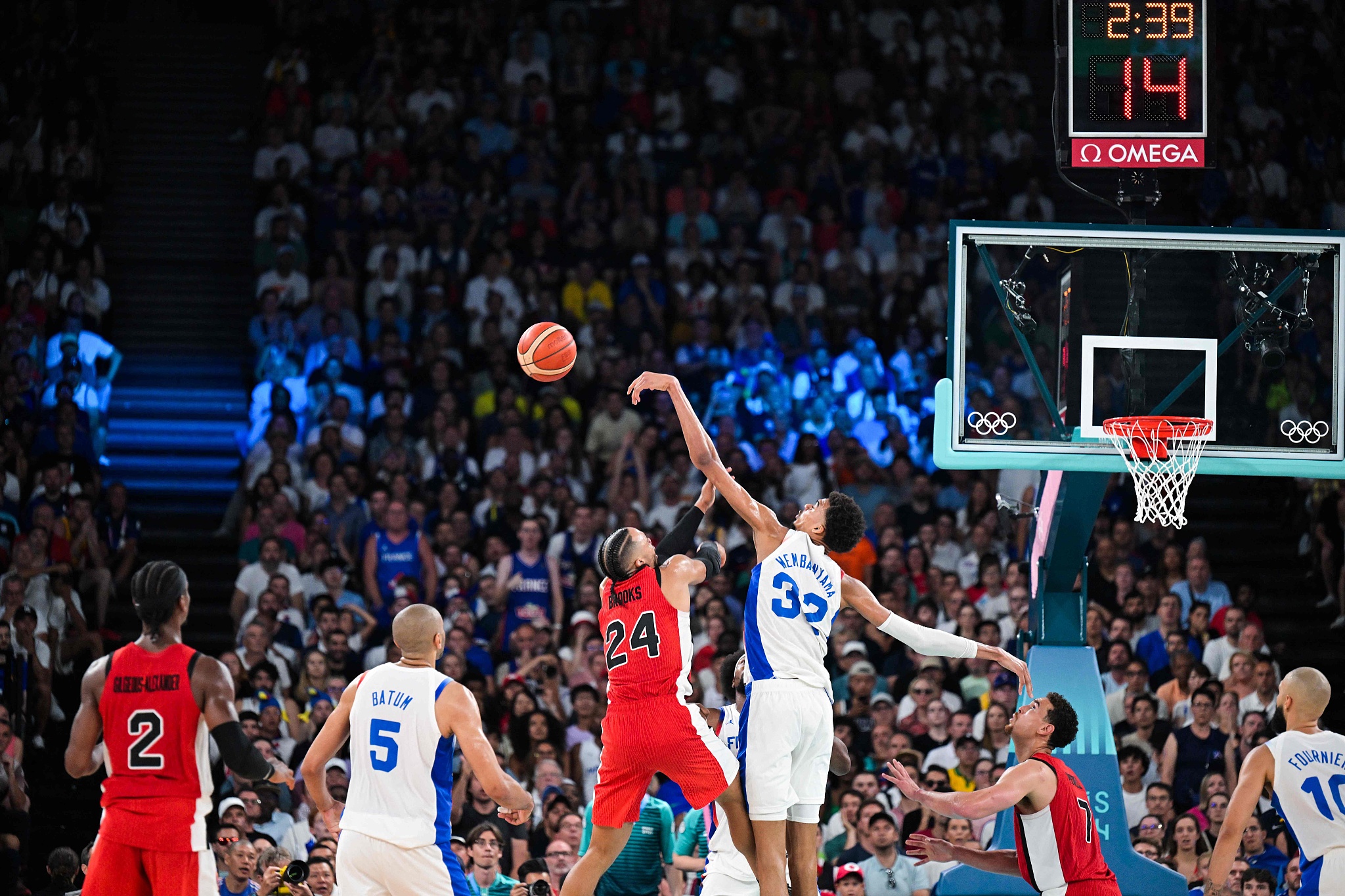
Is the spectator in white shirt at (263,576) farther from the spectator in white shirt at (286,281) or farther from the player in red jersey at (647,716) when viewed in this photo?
the player in red jersey at (647,716)

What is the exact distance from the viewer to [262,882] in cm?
910

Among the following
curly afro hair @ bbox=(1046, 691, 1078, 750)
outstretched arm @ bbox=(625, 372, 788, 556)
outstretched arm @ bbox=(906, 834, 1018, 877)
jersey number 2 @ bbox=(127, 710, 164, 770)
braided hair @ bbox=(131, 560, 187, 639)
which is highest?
outstretched arm @ bbox=(625, 372, 788, 556)

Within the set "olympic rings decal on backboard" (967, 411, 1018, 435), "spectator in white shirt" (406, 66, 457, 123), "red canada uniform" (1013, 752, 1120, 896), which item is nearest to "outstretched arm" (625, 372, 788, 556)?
"red canada uniform" (1013, 752, 1120, 896)

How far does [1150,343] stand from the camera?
9.22 meters

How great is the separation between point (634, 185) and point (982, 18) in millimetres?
5186

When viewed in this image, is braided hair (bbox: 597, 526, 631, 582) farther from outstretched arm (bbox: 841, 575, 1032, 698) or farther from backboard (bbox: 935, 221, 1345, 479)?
backboard (bbox: 935, 221, 1345, 479)

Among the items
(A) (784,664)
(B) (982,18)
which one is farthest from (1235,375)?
(B) (982,18)

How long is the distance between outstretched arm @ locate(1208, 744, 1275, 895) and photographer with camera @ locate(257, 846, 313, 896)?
15.0ft

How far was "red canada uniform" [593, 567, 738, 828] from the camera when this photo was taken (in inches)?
291

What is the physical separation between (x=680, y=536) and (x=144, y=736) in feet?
8.87

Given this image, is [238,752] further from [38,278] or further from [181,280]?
[181,280]

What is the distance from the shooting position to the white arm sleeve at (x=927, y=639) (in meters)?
8.03

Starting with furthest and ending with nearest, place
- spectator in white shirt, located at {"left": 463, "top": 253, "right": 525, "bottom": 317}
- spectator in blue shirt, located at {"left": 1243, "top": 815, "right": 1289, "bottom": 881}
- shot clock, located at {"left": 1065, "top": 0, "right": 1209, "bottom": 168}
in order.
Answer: spectator in white shirt, located at {"left": 463, "top": 253, "right": 525, "bottom": 317}
spectator in blue shirt, located at {"left": 1243, "top": 815, "right": 1289, "bottom": 881}
shot clock, located at {"left": 1065, "top": 0, "right": 1209, "bottom": 168}

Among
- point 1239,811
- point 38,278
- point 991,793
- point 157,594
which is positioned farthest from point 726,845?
point 38,278
